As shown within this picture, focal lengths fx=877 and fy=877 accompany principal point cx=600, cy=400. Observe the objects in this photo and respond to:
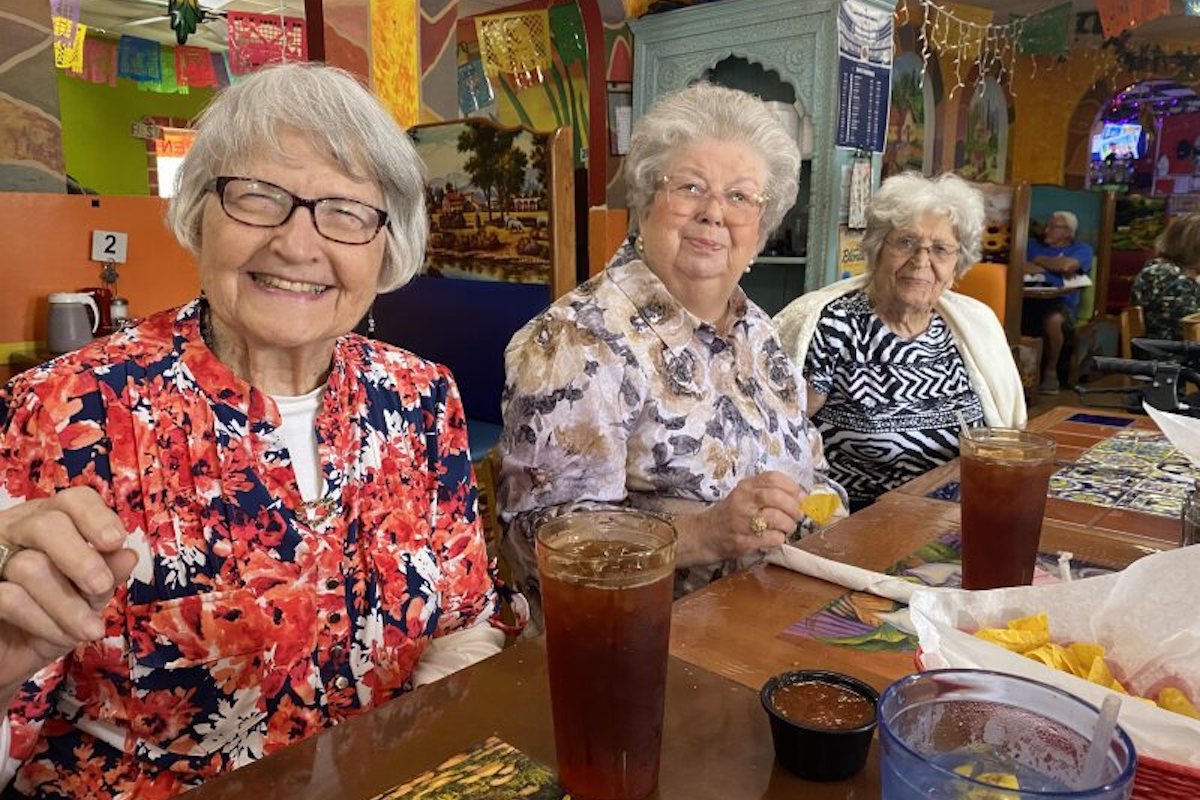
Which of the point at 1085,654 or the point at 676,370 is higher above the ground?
the point at 676,370

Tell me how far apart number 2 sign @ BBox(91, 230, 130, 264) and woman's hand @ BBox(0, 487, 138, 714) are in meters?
3.33

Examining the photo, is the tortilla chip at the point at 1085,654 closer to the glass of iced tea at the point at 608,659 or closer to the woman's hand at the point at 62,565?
the glass of iced tea at the point at 608,659

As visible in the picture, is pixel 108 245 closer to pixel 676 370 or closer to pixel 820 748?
pixel 676 370

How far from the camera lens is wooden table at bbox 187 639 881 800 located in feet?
2.61

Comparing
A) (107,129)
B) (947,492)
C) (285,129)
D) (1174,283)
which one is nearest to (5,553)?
(285,129)

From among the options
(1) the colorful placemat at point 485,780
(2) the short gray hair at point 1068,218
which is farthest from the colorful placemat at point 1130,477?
(2) the short gray hair at point 1068,218

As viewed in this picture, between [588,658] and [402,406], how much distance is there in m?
0.72

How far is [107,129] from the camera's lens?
11062 mm

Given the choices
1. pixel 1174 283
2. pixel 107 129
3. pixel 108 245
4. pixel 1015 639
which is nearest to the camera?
pixel 1015 639

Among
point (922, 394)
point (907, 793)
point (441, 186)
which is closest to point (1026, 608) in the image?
point (907, 793)

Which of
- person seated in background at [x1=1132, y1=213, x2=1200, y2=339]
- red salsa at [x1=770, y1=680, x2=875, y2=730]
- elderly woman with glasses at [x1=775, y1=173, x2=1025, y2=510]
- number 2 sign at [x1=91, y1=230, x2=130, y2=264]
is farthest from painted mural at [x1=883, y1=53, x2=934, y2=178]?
red salsa at [x1=770, y1=680, x2=875, y2=730]

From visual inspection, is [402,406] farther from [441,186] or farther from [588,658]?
[441,186]

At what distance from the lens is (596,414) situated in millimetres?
1666

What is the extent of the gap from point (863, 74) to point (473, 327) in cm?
336
